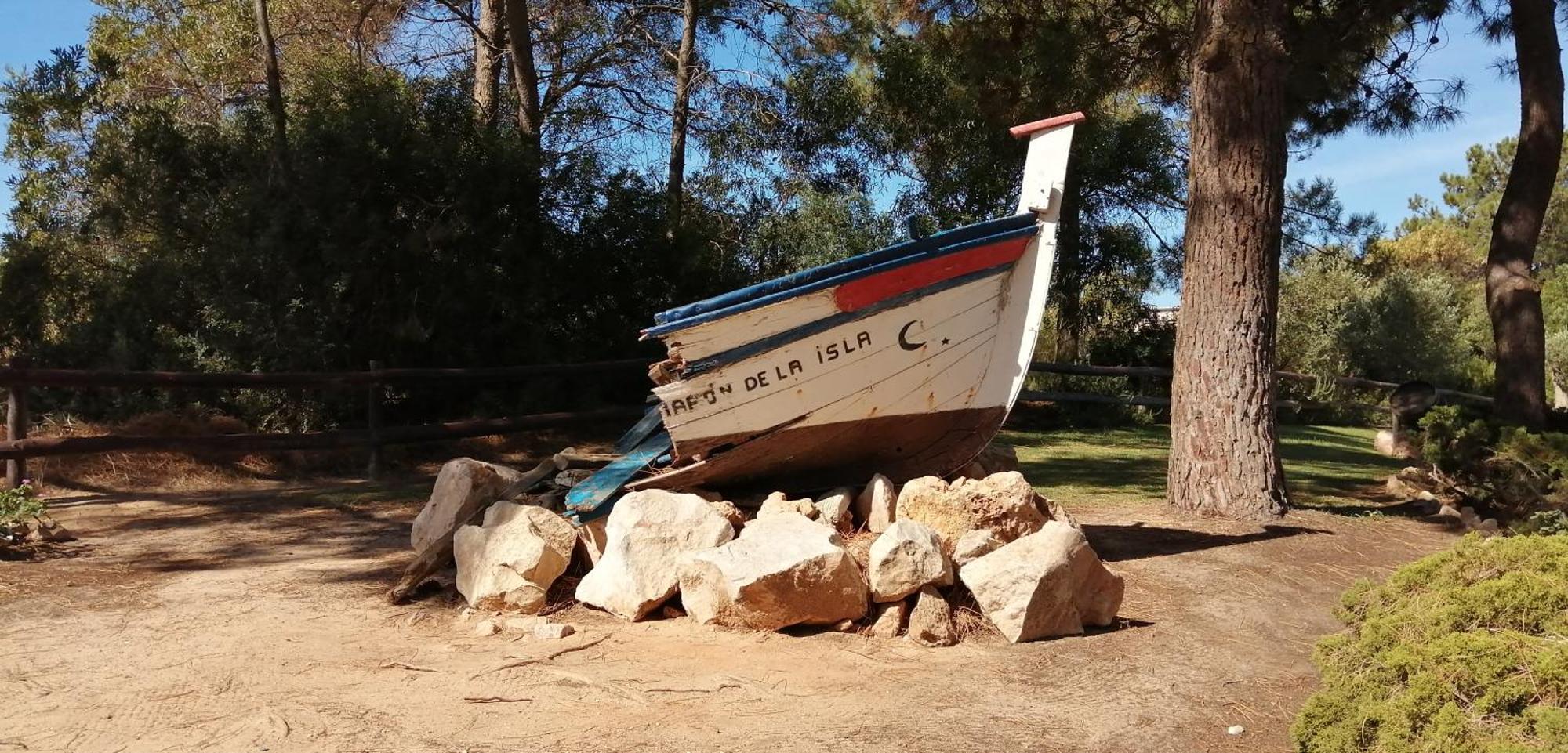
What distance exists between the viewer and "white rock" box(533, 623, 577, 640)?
5.12 metres

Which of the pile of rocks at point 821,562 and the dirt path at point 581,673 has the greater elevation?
the pile of rocks at point 821,562

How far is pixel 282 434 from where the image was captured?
31.8 feet

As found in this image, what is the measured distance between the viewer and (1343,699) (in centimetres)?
339

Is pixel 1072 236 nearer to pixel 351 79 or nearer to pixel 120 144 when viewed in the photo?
pixel 351 79

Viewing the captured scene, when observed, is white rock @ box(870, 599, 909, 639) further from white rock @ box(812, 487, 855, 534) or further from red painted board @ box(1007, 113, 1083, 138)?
red painted board @ box(1007, 113, 1083, 138)

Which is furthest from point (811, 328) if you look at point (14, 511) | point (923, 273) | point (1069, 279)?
point (1069, 279)

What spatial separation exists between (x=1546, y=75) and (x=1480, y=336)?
1965 cm

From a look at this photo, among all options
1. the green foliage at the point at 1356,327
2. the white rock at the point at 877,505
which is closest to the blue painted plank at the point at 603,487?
the white rock at the point at 877,505

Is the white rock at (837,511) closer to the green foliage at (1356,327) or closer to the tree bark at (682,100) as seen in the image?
the tree bark at (682,100)

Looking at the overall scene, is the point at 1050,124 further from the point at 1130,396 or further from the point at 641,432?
the point at 1130,396

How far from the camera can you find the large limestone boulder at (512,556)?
5551 millimetres

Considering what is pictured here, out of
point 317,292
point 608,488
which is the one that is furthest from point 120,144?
point 608,488

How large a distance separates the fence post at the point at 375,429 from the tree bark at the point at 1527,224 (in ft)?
32.2

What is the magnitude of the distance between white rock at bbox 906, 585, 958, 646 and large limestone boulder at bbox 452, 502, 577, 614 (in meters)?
1.78
